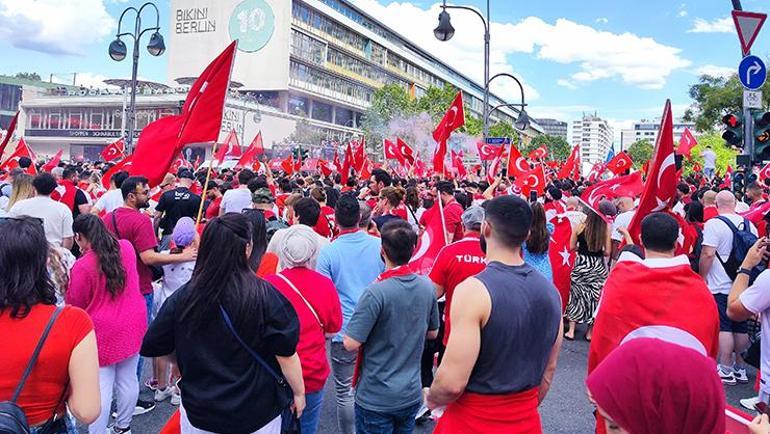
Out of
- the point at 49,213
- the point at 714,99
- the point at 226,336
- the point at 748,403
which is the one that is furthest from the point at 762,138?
the point at 714,99

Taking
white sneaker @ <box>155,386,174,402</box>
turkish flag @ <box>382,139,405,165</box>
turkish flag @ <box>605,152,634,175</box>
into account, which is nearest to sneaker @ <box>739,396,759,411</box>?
white sneaker @ <box>155,386,174,402</box>

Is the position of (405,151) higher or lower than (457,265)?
higher

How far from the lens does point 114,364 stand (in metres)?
4.05

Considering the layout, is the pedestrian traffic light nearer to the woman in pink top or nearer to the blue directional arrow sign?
the blue directional arrow sign

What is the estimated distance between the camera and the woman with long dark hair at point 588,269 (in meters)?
7.79

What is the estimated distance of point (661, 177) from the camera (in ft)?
14.5

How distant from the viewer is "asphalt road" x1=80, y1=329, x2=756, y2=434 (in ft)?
16.6

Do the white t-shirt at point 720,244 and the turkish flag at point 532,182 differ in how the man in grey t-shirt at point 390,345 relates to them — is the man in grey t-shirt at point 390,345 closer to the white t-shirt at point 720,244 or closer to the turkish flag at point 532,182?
the white t-shirt at point 720,244

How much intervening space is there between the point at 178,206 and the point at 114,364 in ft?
12.0

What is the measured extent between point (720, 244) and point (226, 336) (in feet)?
19.3

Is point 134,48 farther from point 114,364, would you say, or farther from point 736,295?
point 736,295

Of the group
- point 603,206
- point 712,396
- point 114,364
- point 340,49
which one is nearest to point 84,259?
point 114,364

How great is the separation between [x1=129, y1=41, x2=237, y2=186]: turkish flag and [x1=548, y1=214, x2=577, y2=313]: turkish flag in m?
4.58

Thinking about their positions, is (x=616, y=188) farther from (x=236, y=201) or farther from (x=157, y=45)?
(x=157, y=45)
